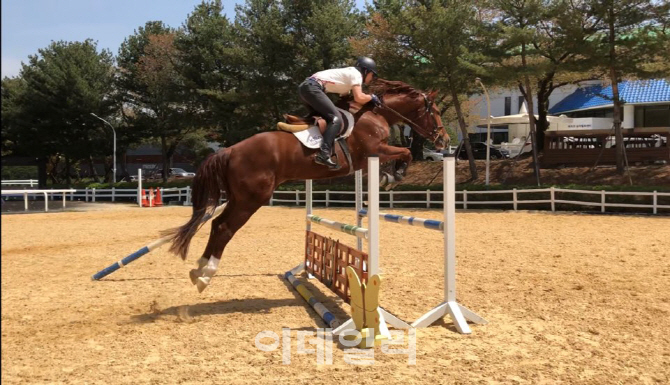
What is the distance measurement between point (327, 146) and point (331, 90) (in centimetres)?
65

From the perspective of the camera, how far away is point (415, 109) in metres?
5.85

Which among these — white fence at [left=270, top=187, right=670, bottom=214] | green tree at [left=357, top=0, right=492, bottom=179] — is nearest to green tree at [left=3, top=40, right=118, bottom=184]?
white fence at [left=270, top=187, right=670, bottom=214]

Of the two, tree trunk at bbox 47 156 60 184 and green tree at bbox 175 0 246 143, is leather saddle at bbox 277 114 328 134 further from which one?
tree trunk at bbox 47 156 60 184

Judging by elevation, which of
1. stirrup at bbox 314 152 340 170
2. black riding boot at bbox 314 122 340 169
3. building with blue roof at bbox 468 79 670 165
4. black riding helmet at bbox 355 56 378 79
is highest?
building with blue roof at bbox 468 79 670 165

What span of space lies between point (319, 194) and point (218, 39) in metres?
14.3

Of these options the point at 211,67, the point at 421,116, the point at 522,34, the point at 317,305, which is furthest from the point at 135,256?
the point at 211,67

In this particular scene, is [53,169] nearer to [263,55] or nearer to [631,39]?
[263,55]

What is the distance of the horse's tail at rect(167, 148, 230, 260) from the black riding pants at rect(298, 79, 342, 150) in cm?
95

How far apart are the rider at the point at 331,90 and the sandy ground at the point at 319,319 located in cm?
166

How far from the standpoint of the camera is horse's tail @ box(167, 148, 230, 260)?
512cm

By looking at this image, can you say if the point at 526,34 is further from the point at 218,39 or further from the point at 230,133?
the point at 218,39

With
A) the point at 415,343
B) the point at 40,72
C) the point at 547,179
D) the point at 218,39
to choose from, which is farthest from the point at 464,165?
the point at 40,72

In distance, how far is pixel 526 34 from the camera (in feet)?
65.7

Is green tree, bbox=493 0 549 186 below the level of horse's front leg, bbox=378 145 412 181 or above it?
above
